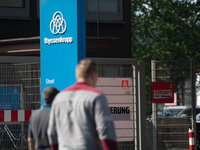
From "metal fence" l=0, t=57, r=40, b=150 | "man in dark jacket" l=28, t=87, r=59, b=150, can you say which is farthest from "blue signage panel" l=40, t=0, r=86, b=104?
"metal fence" l=0, t=57, r=40, b=150

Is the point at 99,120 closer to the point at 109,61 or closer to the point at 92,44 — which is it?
the point at 109,61

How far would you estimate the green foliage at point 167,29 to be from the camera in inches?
1051

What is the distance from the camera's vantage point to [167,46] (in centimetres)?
2727

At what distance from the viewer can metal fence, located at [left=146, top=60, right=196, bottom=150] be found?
8102 mm

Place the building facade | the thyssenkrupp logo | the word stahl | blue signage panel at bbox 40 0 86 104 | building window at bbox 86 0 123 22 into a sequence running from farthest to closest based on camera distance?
building window at bbox 86 0 123 22 → the building facade → the word stahl → the thyssenkrupp logo → blue signage panel at bbox 40 0 86 104

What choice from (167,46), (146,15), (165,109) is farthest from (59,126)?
(146,15)

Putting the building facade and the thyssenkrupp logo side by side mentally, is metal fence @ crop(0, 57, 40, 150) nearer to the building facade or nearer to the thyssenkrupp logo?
the thyssenkrupp logo

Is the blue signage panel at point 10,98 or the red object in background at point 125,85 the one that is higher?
the red object in background at point 125,85

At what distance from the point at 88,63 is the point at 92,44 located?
8360 millimetres

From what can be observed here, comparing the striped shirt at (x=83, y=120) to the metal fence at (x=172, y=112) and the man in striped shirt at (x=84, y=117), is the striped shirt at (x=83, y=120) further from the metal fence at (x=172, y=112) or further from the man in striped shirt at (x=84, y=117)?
the metal fence at (x=172, y=112)

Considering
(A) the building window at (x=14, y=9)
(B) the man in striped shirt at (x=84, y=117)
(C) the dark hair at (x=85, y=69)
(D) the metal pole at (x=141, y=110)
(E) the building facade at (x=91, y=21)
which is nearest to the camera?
(B) the man in striped shirt at (x=84, y=117)

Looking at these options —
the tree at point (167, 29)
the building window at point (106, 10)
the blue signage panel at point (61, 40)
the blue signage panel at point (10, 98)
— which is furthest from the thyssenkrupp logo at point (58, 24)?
the tree at point (167, 29)

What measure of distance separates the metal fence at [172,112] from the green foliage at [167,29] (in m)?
18.3

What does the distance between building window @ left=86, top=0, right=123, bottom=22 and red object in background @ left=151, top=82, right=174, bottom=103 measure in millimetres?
7739
